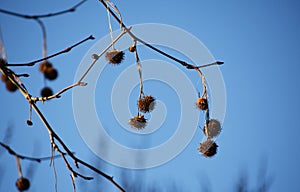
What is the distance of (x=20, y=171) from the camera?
110 centimetres

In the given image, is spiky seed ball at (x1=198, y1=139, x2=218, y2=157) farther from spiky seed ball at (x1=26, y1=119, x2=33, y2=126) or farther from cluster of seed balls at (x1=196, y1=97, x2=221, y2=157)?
spiky seed ball at (x1=26, y1=119, x2=33, y2=126)

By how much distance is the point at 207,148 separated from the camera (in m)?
1.33

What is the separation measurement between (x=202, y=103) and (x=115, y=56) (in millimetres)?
377

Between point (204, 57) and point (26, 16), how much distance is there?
2.12 feet

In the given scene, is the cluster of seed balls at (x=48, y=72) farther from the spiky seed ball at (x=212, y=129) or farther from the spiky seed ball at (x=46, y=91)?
the spiky seed ball at (x=212, y=129)

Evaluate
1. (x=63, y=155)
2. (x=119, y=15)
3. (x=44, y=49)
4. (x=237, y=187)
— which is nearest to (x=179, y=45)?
(x=119, y=15)

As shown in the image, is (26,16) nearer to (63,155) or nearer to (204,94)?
(63,155)

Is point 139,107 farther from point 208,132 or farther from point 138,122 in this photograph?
point 208,132

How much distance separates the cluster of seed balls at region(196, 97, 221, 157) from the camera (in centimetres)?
129

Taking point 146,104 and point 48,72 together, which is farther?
point 146,104

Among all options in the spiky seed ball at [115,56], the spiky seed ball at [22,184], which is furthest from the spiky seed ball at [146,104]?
the spiky seed ball at [22,184]

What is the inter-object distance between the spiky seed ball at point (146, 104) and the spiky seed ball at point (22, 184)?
466mm

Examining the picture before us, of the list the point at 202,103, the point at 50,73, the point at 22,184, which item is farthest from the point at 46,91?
the point at 202,103

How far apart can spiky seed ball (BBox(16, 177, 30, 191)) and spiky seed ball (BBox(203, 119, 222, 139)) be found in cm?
57
